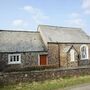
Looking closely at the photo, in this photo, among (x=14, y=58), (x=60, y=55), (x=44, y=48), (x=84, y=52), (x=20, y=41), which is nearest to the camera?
(x=14, y=58)

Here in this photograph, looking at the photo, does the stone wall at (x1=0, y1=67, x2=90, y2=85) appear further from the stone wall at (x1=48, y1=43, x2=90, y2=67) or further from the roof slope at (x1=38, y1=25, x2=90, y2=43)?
the roof slope at (x1=38, y1=25, x2=90, y2=43)

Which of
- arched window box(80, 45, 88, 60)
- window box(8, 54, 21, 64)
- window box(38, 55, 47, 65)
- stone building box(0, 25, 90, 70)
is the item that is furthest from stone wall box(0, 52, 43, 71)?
arched window box(80, 45, 88, 60)

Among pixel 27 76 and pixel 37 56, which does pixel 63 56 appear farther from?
pixel 27 76

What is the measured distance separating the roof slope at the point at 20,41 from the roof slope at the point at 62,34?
1506 mm

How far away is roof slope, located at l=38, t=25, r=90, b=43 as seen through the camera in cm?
3132

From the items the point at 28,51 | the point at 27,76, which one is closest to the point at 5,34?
the point at 28,51

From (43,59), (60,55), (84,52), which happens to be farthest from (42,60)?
(84,52)

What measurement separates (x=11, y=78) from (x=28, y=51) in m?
10.2

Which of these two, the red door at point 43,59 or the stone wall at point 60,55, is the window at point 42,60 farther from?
the stone wall at point 60,55

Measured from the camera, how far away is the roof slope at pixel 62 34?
103 ft

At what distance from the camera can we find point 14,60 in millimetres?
27453

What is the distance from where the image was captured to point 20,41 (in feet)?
98.0

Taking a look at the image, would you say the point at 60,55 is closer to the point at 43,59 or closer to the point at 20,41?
the point at 43,59

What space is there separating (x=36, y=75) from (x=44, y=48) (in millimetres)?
10779
